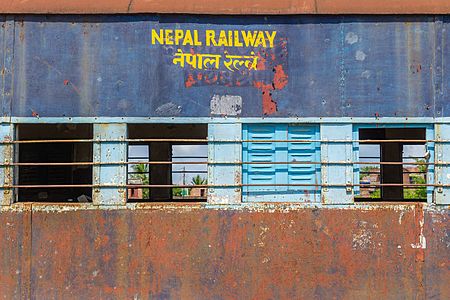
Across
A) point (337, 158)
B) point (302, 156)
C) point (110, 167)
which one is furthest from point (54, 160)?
point (337, 158)

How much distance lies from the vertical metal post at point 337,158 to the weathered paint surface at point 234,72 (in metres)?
0.19

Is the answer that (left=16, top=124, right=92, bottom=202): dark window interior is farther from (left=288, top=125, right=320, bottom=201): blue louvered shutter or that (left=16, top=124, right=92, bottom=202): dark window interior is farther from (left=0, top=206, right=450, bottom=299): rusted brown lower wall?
(left=288, top=125, right=320, bottom=201): blue louvered shutter

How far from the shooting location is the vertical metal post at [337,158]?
18.1 ft

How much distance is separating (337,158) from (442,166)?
3.62 feet

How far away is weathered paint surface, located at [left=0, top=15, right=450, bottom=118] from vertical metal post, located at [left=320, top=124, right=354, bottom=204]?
0.19m

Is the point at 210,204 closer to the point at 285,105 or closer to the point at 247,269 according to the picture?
the point at 247,269

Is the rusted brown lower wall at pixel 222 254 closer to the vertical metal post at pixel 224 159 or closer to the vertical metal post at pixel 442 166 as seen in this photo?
the vertical metal post at pixel 224 159

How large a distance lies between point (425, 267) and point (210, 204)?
2324 millimetres

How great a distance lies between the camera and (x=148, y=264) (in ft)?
17.7

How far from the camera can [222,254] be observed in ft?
17.7

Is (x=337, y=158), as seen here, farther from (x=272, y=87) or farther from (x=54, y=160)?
(x=54, y=160)

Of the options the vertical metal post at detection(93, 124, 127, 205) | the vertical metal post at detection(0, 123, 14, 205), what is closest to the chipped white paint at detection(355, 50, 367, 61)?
the vertical metal post at detection(93, 124, 127, 205)

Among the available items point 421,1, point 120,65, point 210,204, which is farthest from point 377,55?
point 120,65

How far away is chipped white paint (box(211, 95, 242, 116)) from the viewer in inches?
218
